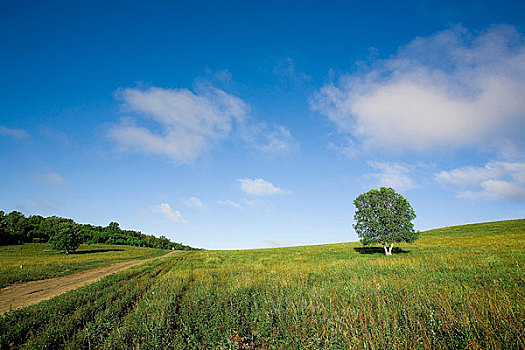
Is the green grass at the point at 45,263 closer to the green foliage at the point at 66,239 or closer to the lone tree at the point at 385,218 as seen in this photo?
the green foliage at the point at 66,239

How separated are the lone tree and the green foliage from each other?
66.9 metres

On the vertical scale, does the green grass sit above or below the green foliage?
below

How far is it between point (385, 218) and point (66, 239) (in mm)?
70713

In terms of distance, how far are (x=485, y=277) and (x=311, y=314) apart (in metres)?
A: 11.1

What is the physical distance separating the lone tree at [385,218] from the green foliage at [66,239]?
6685 centimetres

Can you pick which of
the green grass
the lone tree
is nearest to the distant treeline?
the green grass

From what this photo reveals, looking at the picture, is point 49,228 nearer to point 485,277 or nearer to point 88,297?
point 88,297

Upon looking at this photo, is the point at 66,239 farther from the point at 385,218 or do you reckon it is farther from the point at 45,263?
the point at 385,218

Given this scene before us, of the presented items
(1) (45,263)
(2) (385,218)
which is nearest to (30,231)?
(1) (45,263)

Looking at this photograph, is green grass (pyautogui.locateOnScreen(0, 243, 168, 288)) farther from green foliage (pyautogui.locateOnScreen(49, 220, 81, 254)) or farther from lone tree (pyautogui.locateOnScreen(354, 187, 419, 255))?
lone tree (pyautogui.locateOnScreen(354, 187, 419, 255))

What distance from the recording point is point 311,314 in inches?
313

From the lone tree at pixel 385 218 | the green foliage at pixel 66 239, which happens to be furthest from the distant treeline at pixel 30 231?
the lone tree at pixel 385 218

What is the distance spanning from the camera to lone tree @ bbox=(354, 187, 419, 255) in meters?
29.8

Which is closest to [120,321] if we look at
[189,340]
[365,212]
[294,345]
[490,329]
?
[189,340]
